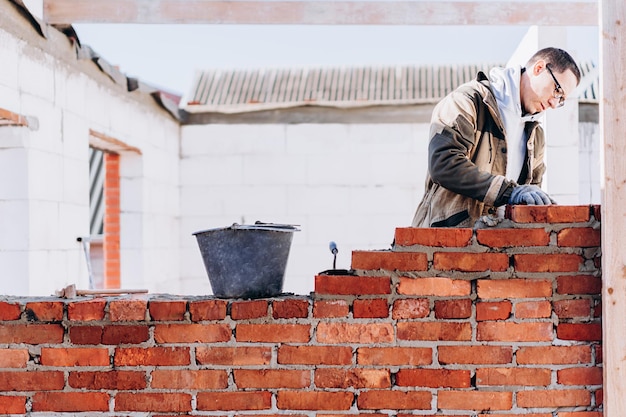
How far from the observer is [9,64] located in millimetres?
3393

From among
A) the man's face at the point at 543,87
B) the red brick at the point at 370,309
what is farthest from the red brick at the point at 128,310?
the man's face at the point at 543,87

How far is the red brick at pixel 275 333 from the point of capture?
6.52 feet

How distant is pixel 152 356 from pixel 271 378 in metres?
0.37

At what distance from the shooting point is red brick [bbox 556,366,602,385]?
77.4 inches

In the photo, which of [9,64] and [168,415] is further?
[9,64]

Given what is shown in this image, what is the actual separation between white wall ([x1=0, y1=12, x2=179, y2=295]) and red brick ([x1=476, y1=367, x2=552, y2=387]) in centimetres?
263

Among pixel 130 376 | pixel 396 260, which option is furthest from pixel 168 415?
pixel 396 260

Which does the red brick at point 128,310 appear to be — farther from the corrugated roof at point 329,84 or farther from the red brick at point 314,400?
the corrugated roof at point 329,84

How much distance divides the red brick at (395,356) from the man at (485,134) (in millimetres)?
524

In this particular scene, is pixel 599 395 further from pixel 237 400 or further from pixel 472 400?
pixel 237 400

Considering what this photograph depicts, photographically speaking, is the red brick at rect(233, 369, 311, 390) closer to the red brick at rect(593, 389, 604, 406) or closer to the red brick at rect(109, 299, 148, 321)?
the red brick at rect(109, 299, 148, 321)

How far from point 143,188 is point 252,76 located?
2.90 meters

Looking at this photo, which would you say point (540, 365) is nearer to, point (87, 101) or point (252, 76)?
point (87, 101)

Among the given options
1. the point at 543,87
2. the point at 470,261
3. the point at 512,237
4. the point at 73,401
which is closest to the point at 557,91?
the point at 543,87
